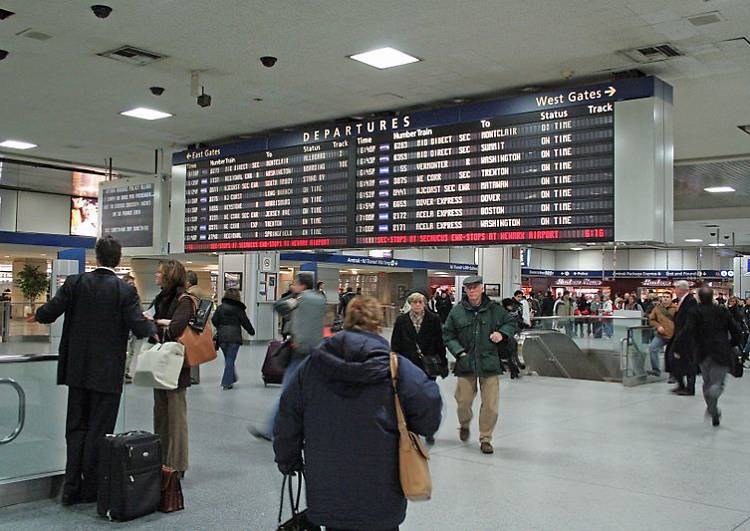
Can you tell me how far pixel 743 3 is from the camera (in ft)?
19.4

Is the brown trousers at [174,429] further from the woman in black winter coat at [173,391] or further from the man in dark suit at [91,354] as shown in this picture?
the man in dark suit at [91,354]

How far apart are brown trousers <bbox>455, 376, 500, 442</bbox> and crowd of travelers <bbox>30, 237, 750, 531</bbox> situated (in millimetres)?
12

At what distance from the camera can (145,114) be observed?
1002 cm

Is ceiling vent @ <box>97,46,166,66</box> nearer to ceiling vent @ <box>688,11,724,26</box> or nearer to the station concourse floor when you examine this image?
the station concourse floor

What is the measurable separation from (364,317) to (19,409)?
3.55 meters

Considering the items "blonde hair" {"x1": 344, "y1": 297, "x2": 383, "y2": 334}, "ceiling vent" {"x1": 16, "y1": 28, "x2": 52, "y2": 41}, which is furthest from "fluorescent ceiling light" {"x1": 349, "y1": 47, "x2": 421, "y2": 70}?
"blonde hair" {"x1": 344, "y1": 297, "x2": 383, "y2": 334}

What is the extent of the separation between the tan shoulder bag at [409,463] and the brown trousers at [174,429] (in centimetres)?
335

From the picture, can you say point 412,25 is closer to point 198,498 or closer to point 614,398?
point 198,498

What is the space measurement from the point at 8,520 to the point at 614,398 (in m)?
8.59

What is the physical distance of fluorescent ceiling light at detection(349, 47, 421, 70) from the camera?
7.36 meters

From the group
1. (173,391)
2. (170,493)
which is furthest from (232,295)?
(170,493)

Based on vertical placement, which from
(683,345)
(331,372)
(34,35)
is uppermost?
(34,35)

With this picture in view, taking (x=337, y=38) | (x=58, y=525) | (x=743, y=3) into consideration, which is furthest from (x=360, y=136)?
(x=58, y=525)

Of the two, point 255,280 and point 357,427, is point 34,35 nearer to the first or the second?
point 357,427
